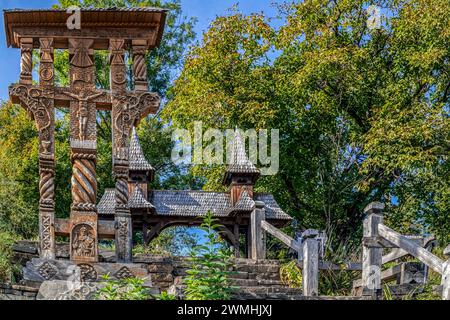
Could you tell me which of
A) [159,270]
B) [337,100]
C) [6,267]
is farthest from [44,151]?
[337,100]

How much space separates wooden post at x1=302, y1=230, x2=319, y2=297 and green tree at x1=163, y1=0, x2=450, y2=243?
13.6 meters

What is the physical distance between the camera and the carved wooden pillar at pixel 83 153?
620 inches

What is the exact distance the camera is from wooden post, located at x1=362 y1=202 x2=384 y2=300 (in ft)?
48.1

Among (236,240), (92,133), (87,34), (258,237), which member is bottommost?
(258,237)

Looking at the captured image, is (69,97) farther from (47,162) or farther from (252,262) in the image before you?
(252,262)

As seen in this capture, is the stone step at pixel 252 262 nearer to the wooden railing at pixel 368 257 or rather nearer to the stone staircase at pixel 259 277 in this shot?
the stone staircase at pixel 259 277

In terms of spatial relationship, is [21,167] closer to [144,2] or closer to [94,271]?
[144,2]

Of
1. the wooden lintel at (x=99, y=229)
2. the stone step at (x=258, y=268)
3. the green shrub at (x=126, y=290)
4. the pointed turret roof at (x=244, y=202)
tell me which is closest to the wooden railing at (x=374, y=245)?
the stone step at (x=258, y=268)

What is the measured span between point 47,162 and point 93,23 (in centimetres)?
258

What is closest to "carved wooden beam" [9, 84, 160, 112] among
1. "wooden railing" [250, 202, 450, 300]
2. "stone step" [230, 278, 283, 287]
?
"stone step" [230, 278, 283, 287]

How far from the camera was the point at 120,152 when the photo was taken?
53.6 ft

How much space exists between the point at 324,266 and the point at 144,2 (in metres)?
23.8

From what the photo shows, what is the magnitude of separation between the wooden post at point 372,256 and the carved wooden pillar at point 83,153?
438cm
